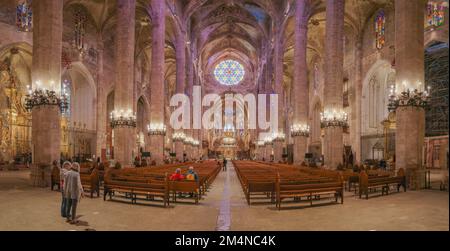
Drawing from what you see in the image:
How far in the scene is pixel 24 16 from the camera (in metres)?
27.4

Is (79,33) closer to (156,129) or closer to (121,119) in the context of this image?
(156,129)

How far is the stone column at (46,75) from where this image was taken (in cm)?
1462

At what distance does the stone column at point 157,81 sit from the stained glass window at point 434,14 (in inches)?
895

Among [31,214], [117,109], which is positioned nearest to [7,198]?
[31,214]

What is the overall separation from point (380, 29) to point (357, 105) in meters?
7.98

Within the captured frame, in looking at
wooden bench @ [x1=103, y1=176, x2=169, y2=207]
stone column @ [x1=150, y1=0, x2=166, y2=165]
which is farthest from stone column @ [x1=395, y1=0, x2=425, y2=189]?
stone column @ [x1=150, y1=0, x2=166, y2=165]

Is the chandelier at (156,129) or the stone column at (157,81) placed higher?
the stone column at (157,81)

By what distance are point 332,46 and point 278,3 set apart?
2202cm

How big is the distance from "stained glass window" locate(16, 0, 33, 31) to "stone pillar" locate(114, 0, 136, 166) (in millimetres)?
10698

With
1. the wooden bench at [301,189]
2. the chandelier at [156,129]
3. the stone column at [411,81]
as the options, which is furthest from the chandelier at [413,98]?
the chandelier at [156,129]

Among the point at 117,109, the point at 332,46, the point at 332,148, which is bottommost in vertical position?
the point at 332,148

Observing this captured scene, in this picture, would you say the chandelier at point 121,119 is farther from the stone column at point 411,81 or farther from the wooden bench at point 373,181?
the stone column at point 411,81
